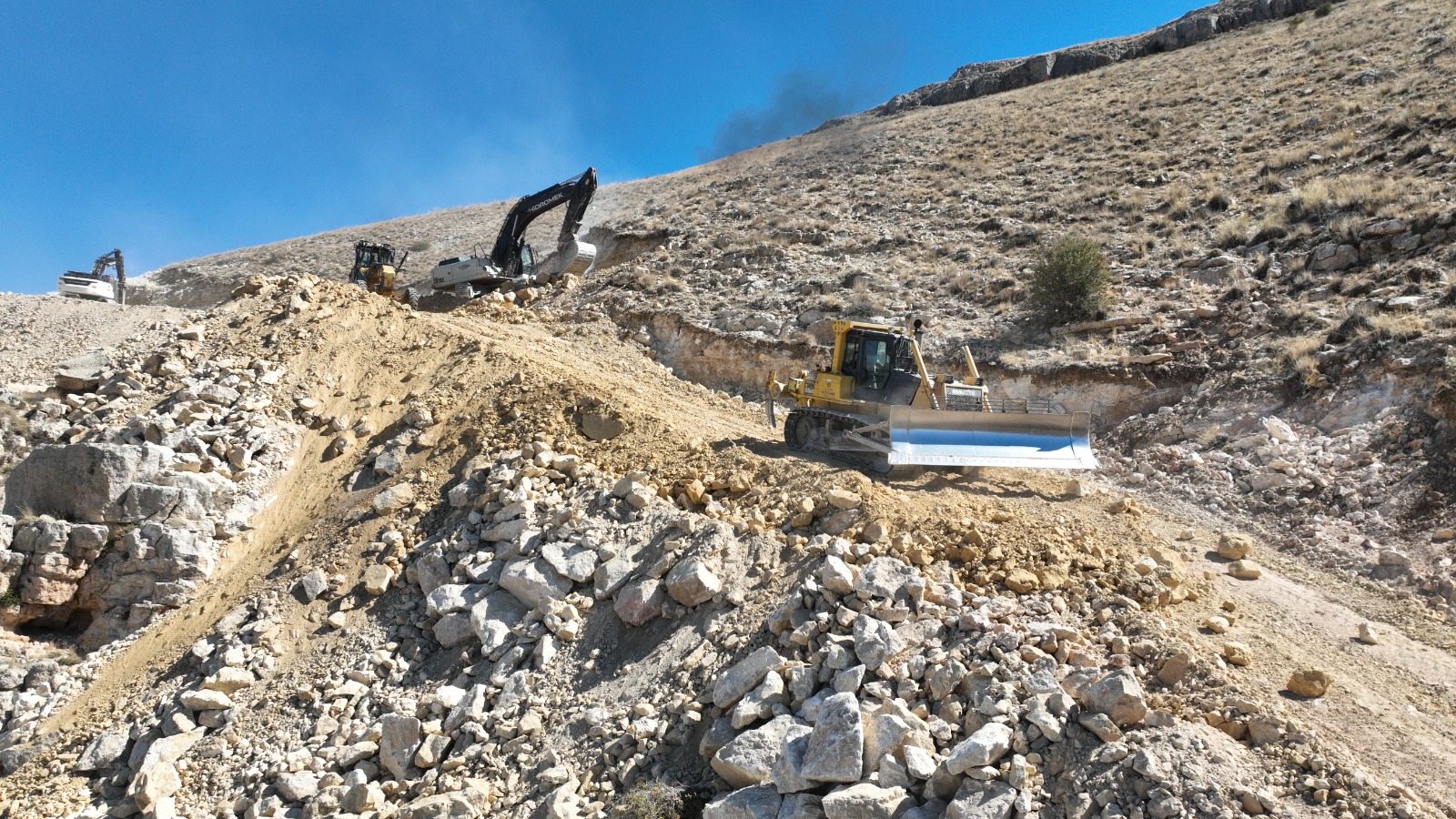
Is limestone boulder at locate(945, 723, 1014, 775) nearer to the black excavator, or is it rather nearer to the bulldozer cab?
the bulldozer cab

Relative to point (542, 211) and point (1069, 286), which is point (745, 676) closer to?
point (1069, 286)

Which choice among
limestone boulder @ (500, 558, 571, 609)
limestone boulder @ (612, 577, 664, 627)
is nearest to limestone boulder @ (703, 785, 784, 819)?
limestone boulder @ (612, 577, 664, 627)

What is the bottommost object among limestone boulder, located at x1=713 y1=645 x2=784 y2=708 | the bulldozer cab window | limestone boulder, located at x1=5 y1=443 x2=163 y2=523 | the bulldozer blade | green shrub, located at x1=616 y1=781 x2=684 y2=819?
green shrub, located at x1=616 y1=781 x2=684 y2=819

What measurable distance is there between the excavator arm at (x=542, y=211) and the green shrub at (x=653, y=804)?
1817 cm

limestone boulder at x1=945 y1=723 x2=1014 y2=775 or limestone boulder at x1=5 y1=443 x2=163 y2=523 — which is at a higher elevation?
limestone boulder at x1=5 y1=443 x2=163 y2=523

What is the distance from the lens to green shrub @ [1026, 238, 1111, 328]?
14781 mm

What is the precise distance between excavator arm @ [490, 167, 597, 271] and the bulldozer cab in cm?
1211

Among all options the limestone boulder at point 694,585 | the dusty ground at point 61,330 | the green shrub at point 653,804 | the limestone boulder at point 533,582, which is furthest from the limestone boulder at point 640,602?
the dusty ground at point 61,330

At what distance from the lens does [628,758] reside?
5.89 m

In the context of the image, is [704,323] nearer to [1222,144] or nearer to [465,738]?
[465,738]

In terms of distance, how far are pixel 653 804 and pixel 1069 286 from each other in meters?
12.6

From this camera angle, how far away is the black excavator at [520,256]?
70.5ft

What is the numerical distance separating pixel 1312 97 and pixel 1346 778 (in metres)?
24.8

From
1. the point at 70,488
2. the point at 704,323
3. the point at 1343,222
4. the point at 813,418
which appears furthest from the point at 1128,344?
the point at 70,488
